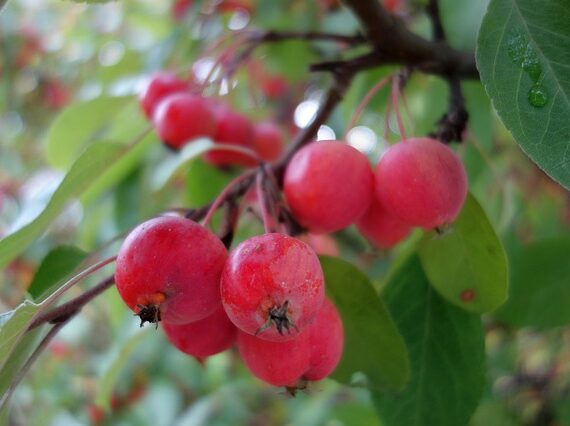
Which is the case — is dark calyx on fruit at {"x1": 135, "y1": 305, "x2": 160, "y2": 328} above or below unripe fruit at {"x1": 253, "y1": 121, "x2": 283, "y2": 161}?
above

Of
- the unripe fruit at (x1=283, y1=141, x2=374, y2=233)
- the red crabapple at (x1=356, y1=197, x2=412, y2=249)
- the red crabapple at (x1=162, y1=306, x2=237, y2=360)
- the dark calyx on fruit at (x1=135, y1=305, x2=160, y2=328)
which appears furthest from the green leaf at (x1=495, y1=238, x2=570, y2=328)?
the dark calyx on fruit at (x1=135, y1=305, x2=160, y2=328)

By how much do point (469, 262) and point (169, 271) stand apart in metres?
0.47

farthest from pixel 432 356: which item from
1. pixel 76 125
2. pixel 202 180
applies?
pixel 76 125

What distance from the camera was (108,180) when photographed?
1482 mm

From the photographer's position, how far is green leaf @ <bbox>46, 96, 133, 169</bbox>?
1549mm

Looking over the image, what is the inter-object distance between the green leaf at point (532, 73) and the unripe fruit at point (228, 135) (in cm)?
66

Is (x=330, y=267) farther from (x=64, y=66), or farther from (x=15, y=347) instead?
(x=64, y=66)

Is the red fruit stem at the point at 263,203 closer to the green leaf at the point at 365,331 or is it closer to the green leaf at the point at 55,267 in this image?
the green leaf at the point at 365,331

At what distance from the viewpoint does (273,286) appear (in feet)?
2.13

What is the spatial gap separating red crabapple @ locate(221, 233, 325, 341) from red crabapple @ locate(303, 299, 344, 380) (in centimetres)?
8

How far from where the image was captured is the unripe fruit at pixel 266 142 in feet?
4.87

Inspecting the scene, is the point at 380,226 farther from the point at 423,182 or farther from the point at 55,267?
the point at 55,267

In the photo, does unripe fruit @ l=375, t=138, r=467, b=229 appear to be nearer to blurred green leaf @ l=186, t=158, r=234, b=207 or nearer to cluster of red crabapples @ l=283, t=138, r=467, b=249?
cluster of red crabapples @ l=283, t=138, r=467, b=249

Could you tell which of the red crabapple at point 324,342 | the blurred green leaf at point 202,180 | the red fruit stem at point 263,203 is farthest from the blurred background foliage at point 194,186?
the red fruit stem at point 263,203
